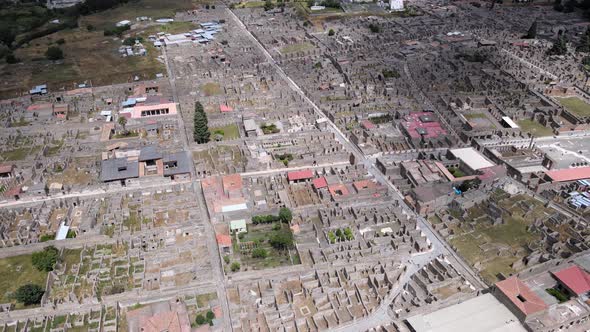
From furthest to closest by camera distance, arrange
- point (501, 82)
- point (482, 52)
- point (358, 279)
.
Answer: point (482, 52), point (501, 82), point (358, 279)

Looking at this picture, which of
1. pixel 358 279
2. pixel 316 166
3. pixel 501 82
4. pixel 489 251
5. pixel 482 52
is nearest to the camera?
pixel 358 279

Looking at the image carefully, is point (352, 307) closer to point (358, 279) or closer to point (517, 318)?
point (358, 279)

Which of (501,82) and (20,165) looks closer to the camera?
(20,165)

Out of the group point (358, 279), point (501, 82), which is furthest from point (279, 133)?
point (501, 82)

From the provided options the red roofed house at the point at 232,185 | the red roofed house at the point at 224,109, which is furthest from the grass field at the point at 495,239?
the red roofed house at the point at 224,109

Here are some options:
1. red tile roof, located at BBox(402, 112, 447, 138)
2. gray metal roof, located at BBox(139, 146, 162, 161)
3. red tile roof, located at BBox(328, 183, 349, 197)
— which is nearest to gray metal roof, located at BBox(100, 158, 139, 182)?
gray metal roof, located at BBox(139, 146, 162, 161)

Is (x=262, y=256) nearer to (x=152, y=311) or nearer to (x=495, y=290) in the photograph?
(x=152, y=311)

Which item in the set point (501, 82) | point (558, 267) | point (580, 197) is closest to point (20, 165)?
point (558, 267)
